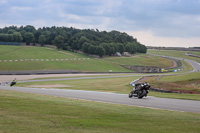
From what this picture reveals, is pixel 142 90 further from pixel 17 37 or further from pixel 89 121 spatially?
pixel 17 37

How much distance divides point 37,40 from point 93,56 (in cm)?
4978

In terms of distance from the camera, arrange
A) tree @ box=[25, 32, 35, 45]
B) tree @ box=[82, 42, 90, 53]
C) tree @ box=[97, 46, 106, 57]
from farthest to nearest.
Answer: tree @ box=[25, 32, 35, 45] → tree @ box=[82, 42, 90, 53] → tree @ box=[97, 46, 106, 57]

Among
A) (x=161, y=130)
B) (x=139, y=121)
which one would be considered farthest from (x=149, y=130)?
(x=139, y=121)

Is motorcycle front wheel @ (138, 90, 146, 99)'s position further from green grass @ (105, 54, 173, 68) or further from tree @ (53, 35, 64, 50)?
tree @ (53, 35, 64, 50)

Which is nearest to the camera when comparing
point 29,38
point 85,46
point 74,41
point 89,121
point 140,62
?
point 89,121

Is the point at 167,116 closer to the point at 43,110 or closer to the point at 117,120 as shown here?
the point at 117,120

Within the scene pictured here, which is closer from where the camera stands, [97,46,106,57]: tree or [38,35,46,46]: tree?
[97,46,106,57]: tree

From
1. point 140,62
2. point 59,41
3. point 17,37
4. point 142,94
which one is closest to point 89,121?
point 142,94

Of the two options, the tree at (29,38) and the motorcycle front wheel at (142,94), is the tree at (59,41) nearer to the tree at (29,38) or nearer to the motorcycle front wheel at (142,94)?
the tree at (29,38)

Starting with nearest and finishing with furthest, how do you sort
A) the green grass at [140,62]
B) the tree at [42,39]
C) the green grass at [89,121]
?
1. the green grass at [89,121]
2. the green grass at [140,62]
3. the tree at [42,39]

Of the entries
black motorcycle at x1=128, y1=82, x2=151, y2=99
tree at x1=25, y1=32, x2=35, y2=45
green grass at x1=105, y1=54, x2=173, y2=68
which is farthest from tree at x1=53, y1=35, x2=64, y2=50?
black motorcycle at x1=128, y1=82, x2=151, y2=99

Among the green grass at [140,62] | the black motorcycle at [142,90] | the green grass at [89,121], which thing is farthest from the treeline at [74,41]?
the green grass at [89,121]

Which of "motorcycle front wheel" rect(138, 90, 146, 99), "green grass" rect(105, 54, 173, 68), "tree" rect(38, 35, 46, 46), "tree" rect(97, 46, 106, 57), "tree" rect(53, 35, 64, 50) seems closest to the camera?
"motorcycle front wheel" rect(138, 90, 146, 99)

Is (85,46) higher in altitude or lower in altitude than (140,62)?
higher
